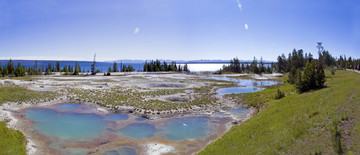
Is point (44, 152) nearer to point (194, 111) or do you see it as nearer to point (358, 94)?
point (194, 111)

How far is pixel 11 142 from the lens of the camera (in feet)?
57.9

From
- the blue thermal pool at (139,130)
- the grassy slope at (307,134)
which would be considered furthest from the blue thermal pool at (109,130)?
the grassy slope at (307,134)

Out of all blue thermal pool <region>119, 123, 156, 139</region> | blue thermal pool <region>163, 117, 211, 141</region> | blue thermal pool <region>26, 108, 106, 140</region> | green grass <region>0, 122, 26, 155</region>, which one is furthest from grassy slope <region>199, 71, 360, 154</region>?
green grass <region>0, 122, 26, 155</region>

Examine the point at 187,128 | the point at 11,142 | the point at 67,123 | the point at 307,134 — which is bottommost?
the point at 187,128

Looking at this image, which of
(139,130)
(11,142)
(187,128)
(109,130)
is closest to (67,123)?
(109,130)

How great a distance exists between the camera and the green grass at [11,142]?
52.7ft

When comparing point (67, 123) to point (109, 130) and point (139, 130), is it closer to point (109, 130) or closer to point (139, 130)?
point (109, 130)

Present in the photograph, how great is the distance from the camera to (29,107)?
33.2 metres

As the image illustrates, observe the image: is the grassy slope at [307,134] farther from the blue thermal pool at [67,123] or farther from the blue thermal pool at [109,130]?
the blue thermal pool at [67,123]

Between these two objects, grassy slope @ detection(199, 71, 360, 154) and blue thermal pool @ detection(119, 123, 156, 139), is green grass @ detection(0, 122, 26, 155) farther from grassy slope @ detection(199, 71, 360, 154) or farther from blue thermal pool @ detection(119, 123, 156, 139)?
grassy slope @ detection(199, 71, 360, 154)

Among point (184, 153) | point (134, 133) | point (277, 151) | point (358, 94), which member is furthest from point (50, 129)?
point (358, 94)

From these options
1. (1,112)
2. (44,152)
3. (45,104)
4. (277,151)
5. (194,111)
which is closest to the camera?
(277,151)

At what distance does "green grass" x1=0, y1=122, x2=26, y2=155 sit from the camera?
52.7ft

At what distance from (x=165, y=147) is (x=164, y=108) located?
14184 millimetres
